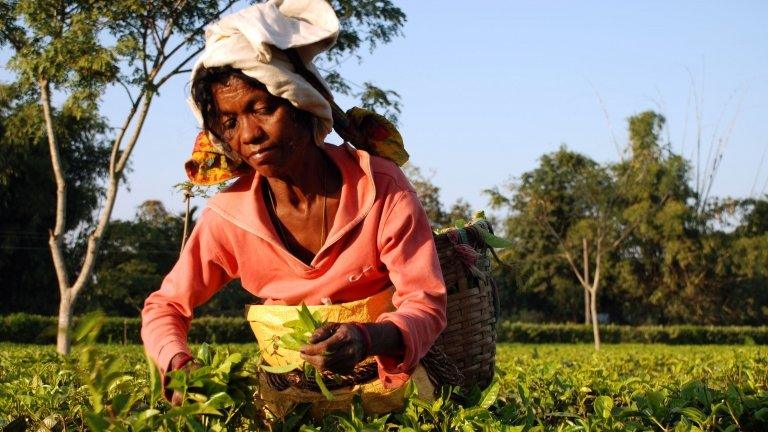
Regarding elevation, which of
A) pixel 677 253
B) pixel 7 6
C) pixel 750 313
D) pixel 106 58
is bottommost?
pixel 750 313

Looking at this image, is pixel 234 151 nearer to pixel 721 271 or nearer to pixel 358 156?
pixel 358 156

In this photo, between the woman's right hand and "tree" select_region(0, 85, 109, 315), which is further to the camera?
"tree" select_region(0, 85, 109, 315)

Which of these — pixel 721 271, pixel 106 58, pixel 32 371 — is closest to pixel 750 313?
pixel 721 271

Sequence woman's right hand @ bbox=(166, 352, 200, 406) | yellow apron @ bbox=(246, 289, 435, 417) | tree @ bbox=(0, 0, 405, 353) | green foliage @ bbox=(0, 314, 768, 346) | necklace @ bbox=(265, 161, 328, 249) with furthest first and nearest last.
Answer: green foliage @ bbox=(0, 314, 768, 346) → tree @ bbox=(0, 0, 405, 353) → necklace @ bbox=(265, 161, 328, 249) → yellow apron @ bbox=(246, 289, 435, 417) → woman's right hand @ bbox=(166, 352, 200, 406)

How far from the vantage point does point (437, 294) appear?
208 cm

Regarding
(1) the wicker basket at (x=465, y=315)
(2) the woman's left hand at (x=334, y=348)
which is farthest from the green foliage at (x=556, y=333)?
(2) the woman's left hand at (x=334, y=348)

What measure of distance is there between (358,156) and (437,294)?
48cm

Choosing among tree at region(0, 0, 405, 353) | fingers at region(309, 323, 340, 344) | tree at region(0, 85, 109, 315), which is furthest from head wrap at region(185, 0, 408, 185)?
tree at region(0, 85, 109, 315)

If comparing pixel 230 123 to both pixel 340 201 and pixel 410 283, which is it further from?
pixel 410 283

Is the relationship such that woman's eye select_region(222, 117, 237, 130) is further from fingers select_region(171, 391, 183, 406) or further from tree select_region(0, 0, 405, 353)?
tree select_region(0, 0, 405, 353)

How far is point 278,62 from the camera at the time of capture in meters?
2.15

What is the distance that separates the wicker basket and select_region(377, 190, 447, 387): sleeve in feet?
0.91

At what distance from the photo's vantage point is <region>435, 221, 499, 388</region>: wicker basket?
2451 millimetres

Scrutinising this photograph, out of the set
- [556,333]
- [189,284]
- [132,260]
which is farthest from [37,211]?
[189,284]
